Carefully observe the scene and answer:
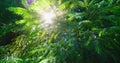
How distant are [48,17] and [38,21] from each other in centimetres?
13

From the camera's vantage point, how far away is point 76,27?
2271 mm

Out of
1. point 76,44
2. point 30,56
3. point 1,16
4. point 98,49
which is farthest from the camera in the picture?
point 1,16

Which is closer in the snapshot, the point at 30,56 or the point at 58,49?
the point at 58,49

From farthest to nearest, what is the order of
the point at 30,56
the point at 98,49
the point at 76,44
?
1. the point at 30,56
2. the point at 76,44
3. the point at 98,49

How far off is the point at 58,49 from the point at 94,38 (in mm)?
370

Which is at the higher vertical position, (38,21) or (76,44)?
(38,21)

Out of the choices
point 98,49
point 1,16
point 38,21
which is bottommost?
point 98,49

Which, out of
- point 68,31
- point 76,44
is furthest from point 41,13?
point 76,44

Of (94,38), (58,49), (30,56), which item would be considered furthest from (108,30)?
(30,56)

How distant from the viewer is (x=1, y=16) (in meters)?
4.30

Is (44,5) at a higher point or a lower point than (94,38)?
higher

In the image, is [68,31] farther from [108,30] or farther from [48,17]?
[108,30]

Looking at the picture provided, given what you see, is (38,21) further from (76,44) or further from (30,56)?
(30,56)

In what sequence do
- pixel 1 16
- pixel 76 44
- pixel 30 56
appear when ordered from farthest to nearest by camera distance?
pixel 1 16, pixel 30 56, pixel 76 44
